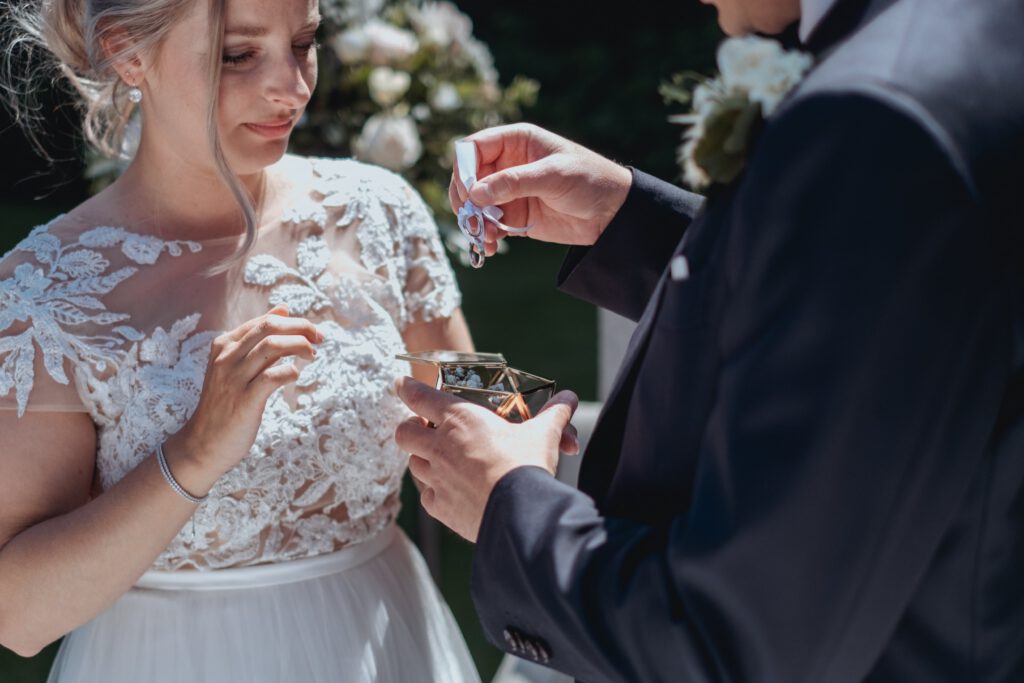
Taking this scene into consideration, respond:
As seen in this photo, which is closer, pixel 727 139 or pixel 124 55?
pixel 727 139

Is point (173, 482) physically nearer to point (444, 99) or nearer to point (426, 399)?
point (426, 399)

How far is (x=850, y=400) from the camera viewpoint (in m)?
0.92

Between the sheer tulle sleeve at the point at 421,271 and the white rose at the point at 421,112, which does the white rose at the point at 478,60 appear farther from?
the sheer tulle sleeve at the point at 421,271

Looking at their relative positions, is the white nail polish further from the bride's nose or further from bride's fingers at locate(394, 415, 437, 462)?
the bride's nose

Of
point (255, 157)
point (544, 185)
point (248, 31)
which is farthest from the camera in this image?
point (255, 157)

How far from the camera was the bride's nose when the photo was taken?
1.99m

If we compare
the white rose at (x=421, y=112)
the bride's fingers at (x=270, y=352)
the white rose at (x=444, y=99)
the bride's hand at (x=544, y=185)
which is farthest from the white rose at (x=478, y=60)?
the bride's fingers at (x=270, y=352)

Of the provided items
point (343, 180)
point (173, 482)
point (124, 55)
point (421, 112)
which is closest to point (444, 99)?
point (421, 112)

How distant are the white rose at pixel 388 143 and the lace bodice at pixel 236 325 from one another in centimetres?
141

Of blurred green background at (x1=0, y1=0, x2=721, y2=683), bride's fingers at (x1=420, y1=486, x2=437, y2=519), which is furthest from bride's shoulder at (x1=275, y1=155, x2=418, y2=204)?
blurred green background at (x1=0, y1=0, x2=721, y2=683)

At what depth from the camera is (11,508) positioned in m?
1.79

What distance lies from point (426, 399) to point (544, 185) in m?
0.56

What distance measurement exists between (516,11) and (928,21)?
32.0 feet

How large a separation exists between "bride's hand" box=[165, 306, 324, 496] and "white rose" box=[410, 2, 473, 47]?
2381 millimetres
